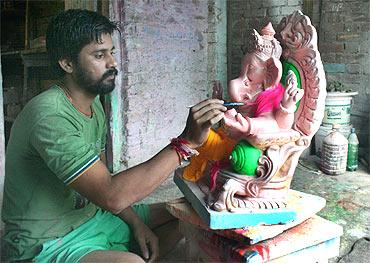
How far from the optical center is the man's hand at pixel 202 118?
1.44m

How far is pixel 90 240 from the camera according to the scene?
5.55ft

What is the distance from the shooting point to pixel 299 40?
1658 mm

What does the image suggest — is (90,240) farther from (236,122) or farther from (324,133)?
(324,133)

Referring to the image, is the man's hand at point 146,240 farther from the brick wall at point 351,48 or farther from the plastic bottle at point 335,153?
the brick wall at point 351,48

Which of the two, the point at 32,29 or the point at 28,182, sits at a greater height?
the point at 32,29

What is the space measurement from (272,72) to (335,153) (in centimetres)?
248

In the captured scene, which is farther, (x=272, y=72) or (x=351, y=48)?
(x=351, y=48)

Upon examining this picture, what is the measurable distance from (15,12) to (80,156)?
5333mm

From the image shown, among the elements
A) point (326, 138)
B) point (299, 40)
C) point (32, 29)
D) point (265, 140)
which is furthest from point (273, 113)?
point (32, 29)

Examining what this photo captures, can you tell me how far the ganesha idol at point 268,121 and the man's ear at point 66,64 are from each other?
67 cm

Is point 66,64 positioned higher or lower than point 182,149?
higher

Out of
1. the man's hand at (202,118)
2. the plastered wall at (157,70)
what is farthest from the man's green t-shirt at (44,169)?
the plastered wall at (157,70)

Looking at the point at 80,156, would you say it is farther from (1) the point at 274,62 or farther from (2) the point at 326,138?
(2) the point at 326,138

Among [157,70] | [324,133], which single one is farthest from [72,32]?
[324,133]
